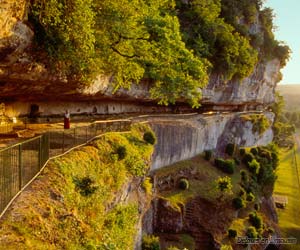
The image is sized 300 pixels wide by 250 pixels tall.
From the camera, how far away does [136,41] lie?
21.4 meters

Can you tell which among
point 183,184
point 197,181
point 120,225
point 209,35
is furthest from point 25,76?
point 209,35

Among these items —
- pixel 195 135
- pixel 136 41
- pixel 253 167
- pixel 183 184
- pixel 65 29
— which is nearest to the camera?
pixel 65 29

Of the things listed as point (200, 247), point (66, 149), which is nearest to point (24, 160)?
point (66, 149)

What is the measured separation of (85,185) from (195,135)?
77.4ft

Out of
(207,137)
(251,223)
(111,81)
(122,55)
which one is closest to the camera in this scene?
(122,55)

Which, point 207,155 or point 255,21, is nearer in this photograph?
point 207,155

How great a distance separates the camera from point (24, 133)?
61.5 ft

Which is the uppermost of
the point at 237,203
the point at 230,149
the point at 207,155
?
the point at 207,155

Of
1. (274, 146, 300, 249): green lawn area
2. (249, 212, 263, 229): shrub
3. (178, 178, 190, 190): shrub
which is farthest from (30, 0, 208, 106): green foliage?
(274, 146, 300, 249): green lawn area

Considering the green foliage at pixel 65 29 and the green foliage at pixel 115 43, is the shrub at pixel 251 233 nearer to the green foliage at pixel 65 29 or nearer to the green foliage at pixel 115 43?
the green foliage at pixel 115 43

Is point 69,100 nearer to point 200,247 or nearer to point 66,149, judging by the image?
point 66,149

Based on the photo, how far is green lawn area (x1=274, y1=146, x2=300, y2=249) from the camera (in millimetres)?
40781

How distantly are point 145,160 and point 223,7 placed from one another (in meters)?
33.5

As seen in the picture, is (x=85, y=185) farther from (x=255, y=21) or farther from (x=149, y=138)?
(x=255, y=21)
